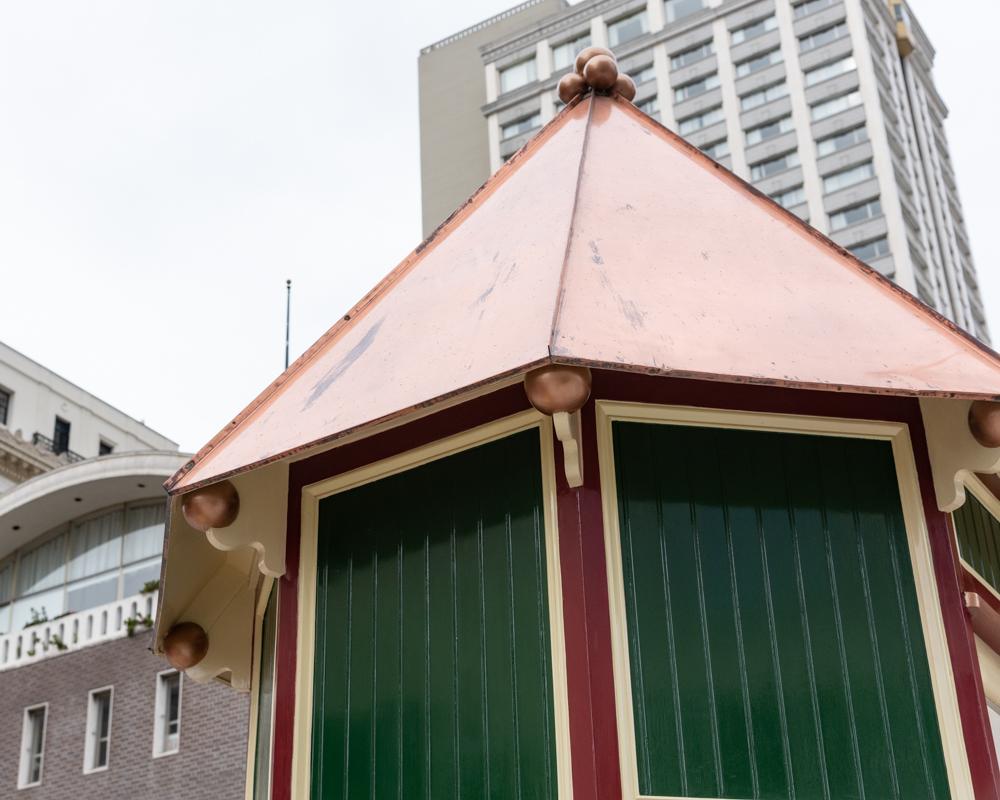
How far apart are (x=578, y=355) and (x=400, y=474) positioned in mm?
1642

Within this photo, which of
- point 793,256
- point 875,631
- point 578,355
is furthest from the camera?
point 793,256

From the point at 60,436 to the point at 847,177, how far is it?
3803 centimetres

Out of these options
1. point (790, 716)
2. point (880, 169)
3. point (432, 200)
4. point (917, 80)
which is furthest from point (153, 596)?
point (917, 80)

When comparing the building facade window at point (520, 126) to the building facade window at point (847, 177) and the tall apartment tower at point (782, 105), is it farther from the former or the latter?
the building facade window at point (847, 177)

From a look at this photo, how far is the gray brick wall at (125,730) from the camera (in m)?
25.8

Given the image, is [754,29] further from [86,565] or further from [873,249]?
[86,565]

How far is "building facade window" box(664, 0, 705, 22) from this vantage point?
74.1 meters

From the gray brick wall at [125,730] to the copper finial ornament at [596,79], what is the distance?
19093 millimetres

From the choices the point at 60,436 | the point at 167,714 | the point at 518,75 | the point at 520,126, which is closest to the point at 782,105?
the point at 520,126

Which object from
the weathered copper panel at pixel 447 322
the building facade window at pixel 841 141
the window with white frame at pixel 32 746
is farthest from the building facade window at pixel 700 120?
the weathered copper panel at pixel 447 322

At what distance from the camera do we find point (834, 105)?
67.7 m

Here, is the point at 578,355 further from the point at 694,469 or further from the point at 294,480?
the point at 294,480

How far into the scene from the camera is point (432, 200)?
3127 inches

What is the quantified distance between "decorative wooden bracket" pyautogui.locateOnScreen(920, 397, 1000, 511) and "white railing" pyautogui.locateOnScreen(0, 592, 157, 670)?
78.4 feet
